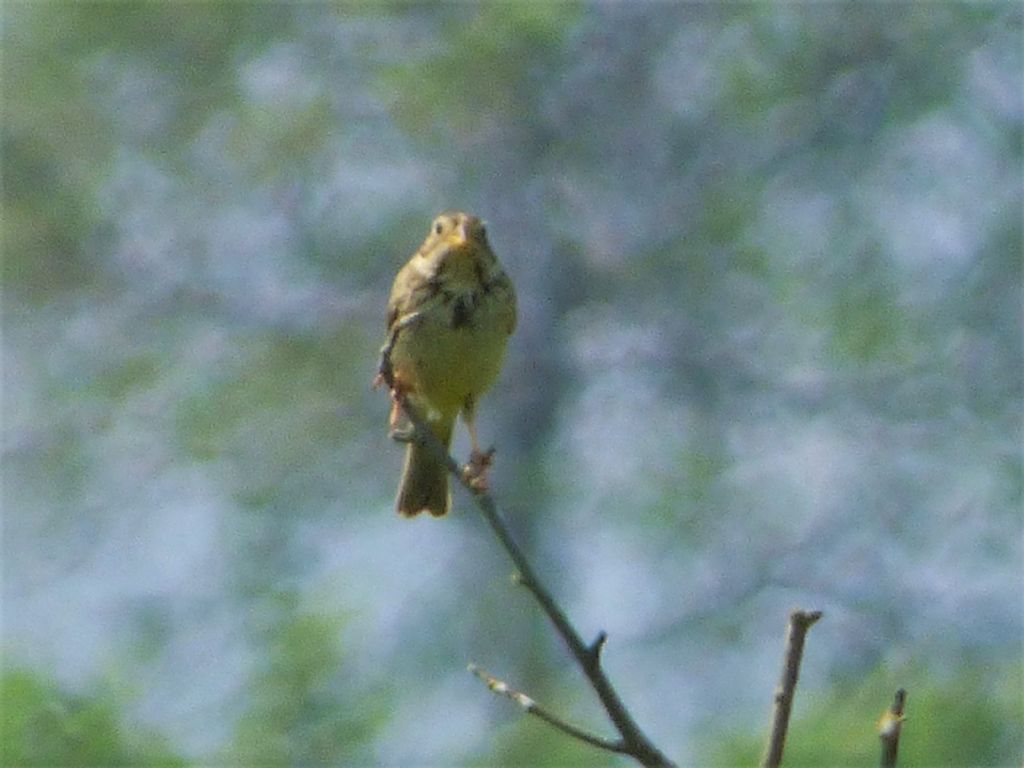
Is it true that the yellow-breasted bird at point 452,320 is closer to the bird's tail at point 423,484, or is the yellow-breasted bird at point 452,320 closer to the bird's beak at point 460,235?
the bird's beak at point 460,235

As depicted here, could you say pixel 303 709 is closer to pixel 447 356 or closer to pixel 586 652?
pixel 447 356

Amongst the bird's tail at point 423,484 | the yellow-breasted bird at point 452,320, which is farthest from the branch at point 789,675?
the bird's tail at point 423,484

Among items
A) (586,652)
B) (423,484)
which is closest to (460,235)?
(423,484)

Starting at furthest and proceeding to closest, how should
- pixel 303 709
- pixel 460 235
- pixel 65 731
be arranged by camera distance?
pixel 303 709 → pixel 65 731 → pixel 460 235

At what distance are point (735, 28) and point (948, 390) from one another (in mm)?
4259

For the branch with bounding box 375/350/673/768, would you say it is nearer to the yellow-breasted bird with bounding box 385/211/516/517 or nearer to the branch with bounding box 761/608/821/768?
the branch with bounding box 761/608/821/768

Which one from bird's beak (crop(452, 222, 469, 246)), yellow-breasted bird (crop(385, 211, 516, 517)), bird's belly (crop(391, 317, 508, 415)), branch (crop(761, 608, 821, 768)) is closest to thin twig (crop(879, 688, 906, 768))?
branch (crop(761, 608, 821, 768))

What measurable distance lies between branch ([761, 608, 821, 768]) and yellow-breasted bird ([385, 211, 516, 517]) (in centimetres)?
285

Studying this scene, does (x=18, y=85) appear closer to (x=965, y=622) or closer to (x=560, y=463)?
(x=560, y=463)

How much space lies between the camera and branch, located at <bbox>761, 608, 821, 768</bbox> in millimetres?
3039

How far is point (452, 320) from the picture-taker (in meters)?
6.04

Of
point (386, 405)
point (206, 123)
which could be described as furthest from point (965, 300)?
point (206, 123)

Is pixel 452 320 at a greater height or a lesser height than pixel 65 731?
lesser

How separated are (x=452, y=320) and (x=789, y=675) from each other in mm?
3047
